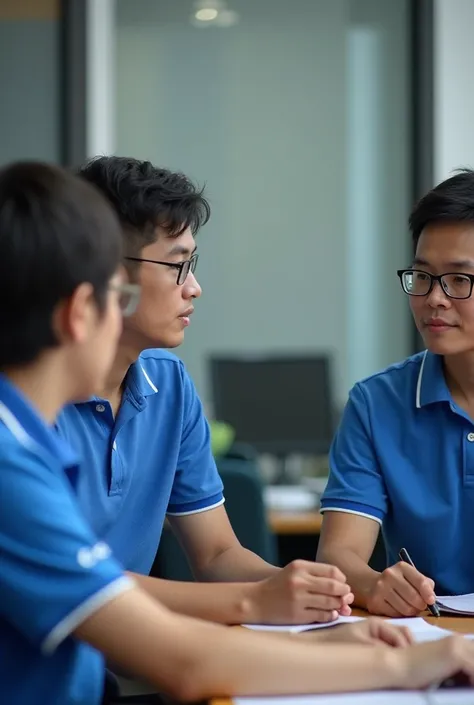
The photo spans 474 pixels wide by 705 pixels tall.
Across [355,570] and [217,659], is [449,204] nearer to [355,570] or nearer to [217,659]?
[355,570]

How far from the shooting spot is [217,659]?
1.29 m

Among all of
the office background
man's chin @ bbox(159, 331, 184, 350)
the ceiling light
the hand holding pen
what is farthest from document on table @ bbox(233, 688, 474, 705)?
the ceiling light

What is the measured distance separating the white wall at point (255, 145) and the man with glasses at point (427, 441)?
3.05 meters

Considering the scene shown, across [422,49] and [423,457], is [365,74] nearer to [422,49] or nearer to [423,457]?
[422,49]

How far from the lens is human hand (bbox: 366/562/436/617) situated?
5.73 feet

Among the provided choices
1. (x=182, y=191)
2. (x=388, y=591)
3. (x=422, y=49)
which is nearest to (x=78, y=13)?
(x=422, y=49)

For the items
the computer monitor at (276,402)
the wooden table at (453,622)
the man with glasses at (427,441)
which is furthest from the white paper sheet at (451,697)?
the computer monitor at (276,402)

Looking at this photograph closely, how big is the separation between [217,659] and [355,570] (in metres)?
0.71

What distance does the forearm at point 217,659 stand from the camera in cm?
126

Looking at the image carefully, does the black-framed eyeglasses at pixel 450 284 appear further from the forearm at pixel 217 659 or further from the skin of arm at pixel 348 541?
the forearm at pixel 217 659

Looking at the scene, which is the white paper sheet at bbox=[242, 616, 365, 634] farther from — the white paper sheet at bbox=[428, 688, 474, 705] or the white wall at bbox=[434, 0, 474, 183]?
the white wall at bbox=[434, 0, 474, 183]

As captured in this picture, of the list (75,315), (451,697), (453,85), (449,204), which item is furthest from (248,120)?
(451,697)

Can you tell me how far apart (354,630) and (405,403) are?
2.65ft

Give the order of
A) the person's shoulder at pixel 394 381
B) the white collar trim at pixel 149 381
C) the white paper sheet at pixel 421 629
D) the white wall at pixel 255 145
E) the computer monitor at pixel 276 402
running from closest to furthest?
the white paper sheet at pixel 421 629
the white collar trim at pixel 149 381
the person's shoulder at pixel 394 381
the computer monitor at pixel 276 402
the white wall at pixel 255 145
